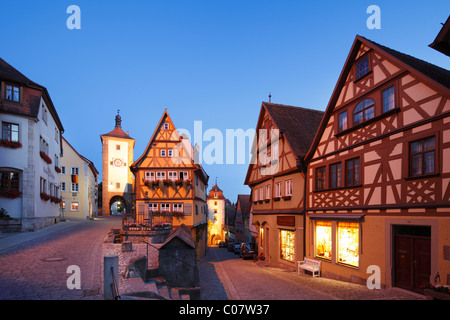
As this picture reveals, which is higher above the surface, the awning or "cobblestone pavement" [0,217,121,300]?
the awning

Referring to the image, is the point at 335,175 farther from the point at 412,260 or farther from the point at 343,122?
the point at 412,260

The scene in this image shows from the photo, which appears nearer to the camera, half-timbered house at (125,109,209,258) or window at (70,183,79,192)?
half-timbered house at (125,109,209,258)

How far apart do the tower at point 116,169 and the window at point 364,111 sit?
140ft

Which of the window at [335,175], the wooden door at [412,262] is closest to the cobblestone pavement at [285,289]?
the wooden door at [412,262]

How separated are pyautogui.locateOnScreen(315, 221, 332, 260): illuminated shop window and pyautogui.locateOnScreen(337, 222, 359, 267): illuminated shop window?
756mm

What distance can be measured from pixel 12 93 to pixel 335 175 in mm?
21223

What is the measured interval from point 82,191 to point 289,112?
100 ft

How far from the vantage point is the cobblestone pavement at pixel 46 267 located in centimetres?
743

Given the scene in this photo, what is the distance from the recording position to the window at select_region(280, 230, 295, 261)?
1791 centimetres

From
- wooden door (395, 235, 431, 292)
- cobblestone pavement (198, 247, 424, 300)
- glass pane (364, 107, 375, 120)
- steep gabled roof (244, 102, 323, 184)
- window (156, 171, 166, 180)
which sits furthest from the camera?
window (156, 171, 166, 180)

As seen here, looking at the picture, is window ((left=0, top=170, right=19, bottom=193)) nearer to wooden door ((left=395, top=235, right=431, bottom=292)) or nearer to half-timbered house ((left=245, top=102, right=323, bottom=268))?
half-timbered house ((left=245, top=102, right=323, bottom=268))

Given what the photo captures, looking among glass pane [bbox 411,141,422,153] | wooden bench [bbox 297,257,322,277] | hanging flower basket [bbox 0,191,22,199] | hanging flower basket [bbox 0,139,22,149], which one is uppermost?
hanging flower basket [bbox 0,139,22,149]

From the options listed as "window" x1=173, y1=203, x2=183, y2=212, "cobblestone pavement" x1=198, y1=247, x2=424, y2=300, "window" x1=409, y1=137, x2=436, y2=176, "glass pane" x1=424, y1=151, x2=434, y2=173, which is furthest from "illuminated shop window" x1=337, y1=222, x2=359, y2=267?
"window" x1=173, y1=203, x2=183, y2=212

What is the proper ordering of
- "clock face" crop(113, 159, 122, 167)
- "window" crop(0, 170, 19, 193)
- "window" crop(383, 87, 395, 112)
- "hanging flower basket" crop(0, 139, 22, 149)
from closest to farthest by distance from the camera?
"window" crop(383, 87, 395, 112) → "hanging flower basket" crop(0, 139, 22, 149) → "window" crop(0, 170, 19, 193) → "clock face" crop(113, 159, 122, 167)
